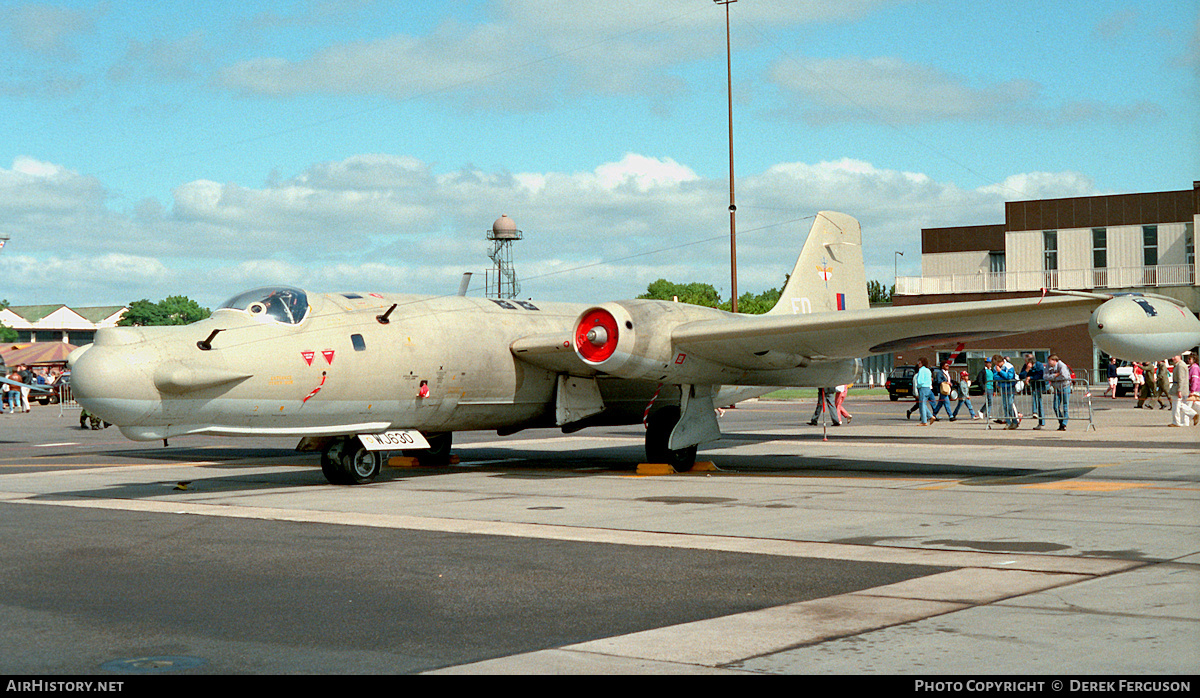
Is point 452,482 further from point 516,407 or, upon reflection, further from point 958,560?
point 958,560

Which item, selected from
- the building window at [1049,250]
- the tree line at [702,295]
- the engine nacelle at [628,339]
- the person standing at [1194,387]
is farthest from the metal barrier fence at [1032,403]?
the tree line at [702,295]

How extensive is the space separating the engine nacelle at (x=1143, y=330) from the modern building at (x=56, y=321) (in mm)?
167803

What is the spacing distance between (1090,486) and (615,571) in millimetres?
8415

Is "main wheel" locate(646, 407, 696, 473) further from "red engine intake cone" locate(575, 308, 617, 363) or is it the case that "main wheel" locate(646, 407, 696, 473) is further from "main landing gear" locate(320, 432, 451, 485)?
"main landing gear" locate(320, 432, 451, 485)

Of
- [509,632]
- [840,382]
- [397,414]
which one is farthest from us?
[840,382]

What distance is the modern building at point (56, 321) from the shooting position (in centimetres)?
16525

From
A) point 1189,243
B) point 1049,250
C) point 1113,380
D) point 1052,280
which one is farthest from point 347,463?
point 1189,243

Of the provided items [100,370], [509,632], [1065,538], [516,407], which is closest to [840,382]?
[516,407]

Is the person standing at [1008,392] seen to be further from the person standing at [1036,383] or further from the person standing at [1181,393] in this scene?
the person standing at [1181,393]

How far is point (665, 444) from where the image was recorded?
1834cm

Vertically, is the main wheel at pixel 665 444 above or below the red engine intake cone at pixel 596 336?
below

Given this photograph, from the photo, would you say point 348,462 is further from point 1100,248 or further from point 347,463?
point 1100,248

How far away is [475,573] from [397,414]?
774 cm
